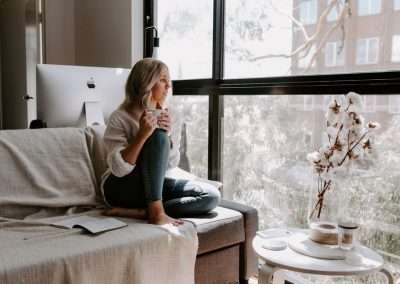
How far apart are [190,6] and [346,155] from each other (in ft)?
5.69

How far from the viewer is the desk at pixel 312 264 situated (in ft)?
4.17

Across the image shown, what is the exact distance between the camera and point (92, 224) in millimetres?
1531

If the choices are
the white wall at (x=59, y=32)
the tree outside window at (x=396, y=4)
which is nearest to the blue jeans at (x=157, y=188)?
the tree outside window at (x=396, y=4)

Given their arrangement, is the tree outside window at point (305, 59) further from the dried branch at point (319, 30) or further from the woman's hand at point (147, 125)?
the woman's hand at point (147, 125)

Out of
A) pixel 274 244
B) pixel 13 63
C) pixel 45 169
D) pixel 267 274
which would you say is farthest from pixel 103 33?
pixel 267 274

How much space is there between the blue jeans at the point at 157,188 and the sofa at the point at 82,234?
0.24 feet

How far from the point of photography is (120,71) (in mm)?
2223

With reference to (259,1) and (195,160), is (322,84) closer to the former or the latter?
(259,1)

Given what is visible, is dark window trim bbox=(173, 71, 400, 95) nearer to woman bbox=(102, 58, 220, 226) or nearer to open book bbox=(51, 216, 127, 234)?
woman bbox=(102, 58, 220, 226)

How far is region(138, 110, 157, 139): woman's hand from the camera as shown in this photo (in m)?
1.65

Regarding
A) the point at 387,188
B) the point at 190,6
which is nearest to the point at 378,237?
the point at 387,188

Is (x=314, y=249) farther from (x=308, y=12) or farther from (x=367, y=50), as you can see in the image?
(x=308, y=12)

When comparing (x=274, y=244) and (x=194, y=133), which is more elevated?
(x=194, y=133)

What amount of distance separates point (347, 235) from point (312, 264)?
18 centimetres
